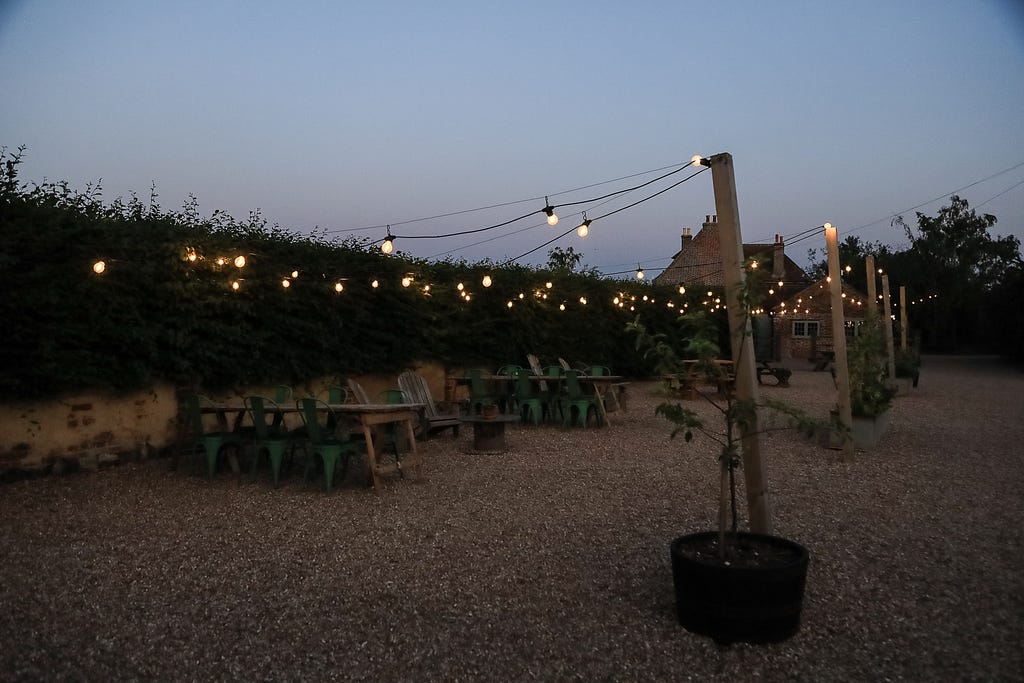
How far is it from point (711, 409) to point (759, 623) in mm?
10472

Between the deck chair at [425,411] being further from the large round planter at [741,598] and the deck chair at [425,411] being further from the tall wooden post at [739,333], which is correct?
the large round planter at [741,598]

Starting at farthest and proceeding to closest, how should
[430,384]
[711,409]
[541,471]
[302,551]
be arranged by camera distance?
[711,409], [430,384], [541,471], [302,551]

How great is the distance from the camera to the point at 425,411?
8992 millimetres

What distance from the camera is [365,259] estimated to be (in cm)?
996

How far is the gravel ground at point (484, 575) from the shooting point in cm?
300

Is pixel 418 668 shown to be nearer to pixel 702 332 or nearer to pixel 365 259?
pixel 702 332

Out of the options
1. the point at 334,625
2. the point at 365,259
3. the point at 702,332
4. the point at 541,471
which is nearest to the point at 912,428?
the point at 541,471

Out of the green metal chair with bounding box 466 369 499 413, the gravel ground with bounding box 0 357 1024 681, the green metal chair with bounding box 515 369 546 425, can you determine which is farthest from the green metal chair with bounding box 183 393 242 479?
the green metal chair with bounding box 515 369 546 425

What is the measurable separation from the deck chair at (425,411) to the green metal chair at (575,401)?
1565 mm

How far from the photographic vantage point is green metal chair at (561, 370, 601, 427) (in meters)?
10.0

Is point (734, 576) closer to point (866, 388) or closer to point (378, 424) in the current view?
point (378, 424)

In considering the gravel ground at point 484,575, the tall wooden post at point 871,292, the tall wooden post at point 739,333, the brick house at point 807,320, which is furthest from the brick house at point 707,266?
the tall wooden post at point 739,333

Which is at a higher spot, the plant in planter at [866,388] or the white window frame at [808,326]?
the white window frame at [808,326]

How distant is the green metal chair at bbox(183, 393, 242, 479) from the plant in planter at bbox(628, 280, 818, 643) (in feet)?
14.9
